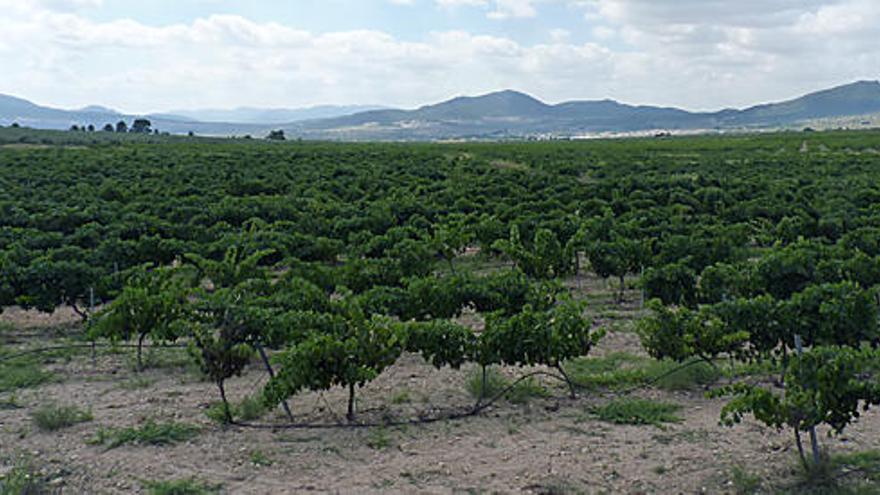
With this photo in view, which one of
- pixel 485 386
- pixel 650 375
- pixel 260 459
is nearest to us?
pixel 260 459

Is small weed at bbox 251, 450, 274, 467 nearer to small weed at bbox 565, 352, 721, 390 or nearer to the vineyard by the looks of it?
the vineyard

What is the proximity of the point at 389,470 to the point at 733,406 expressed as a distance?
3612mm

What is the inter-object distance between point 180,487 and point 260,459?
957 millimetres

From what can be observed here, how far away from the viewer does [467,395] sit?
10.2 m

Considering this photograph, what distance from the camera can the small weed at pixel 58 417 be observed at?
29.3ft

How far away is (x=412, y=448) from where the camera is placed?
27.6 ft

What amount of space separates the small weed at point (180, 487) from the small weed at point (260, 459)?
0.63 m

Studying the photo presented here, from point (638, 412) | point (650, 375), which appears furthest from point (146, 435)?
point (650, 375)

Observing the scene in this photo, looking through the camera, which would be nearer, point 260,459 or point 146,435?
point 260,459

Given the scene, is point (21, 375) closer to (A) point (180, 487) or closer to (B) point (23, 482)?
(B) point (23, 482)

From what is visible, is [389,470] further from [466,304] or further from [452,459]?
[466,304]

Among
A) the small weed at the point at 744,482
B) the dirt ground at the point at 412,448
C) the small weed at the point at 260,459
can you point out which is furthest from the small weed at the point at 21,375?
the small weed at the point at 744,482

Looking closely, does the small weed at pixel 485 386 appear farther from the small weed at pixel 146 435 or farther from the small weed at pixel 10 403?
the small weed at pixel 10 403

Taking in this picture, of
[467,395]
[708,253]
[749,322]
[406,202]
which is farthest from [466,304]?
[406,202]
